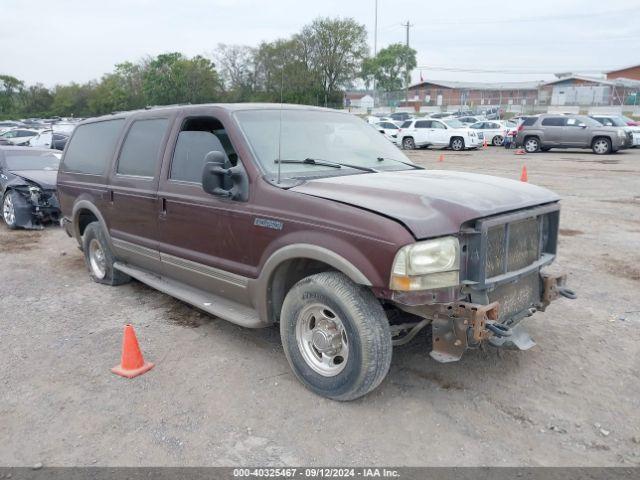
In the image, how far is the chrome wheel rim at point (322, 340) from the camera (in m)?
3.52

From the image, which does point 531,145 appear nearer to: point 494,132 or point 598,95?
point 494,132

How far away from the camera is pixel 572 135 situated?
24203 millimetres

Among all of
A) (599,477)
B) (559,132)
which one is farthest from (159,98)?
(599,477)

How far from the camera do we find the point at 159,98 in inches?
2184

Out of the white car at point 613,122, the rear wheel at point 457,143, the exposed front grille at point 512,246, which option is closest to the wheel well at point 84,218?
the exposed front grille at point 512,246

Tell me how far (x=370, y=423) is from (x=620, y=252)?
18.3 ft

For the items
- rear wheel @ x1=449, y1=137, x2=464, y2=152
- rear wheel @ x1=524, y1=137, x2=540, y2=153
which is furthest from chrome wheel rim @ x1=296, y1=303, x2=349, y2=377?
rear wheel @ x1=449, y1=137, x2=464, y2=152

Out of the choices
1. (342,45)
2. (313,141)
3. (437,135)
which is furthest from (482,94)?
(313,141)

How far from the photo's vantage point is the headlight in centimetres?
304

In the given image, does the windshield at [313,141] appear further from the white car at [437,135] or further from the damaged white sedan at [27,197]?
the white car at [437,135]

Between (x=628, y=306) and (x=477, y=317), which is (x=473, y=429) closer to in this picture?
(x=477, y=317)

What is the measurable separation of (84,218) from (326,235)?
4084 millimetres

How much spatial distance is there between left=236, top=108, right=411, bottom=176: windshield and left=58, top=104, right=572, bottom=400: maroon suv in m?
0.01

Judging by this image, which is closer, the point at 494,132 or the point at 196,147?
the point at 196,147
